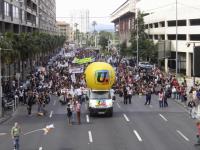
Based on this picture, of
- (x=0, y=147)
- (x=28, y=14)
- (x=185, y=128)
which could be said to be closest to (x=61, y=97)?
(x=185, y=128)

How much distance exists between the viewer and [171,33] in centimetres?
8731

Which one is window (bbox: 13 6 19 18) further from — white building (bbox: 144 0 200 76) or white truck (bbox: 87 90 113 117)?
white truck (bbox: 87 90 113 117)

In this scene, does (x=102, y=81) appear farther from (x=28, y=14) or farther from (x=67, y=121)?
(x=28, y=14)

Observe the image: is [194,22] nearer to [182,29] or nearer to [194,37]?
[194,37]

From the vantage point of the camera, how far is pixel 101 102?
1438 inches

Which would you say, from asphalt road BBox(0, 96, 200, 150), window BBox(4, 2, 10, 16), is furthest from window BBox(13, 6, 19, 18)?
asphalt road BBox(0, 96, 200, 150)

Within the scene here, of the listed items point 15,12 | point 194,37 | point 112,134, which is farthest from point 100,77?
point 194,37

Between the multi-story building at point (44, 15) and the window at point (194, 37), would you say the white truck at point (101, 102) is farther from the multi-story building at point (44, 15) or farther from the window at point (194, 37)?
the multi-story building at point (44, 15)

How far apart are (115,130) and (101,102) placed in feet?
17.6

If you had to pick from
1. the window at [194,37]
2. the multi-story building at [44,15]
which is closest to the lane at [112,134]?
the window at [194,37]

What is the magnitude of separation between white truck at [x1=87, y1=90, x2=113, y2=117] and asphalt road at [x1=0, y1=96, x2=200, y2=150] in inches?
20.0

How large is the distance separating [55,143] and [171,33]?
62405 millimetres

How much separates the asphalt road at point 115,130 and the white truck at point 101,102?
508 millimetres

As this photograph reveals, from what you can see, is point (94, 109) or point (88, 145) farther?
point (94, 109)
